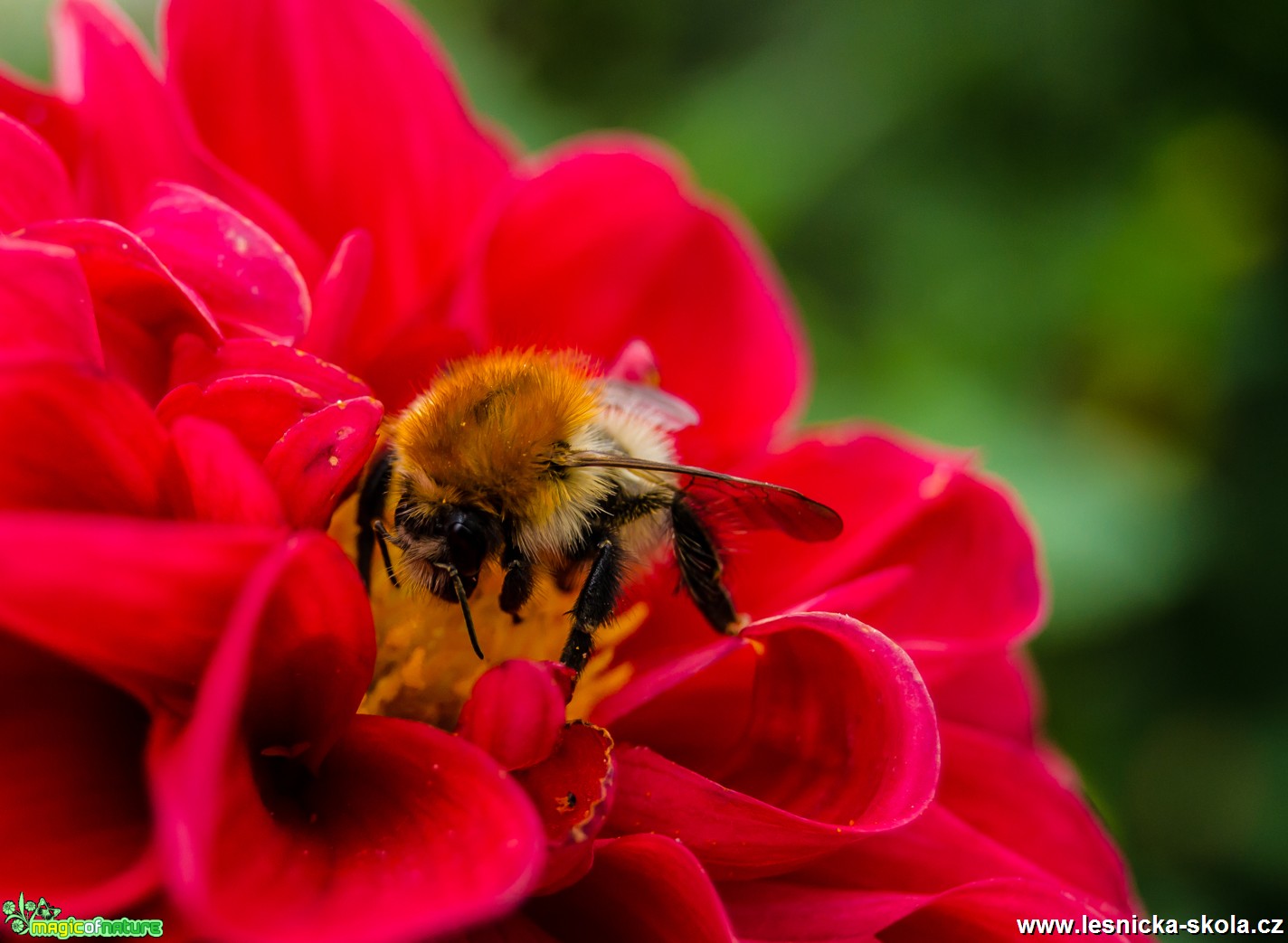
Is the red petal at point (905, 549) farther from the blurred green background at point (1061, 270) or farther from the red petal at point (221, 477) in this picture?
the blurred green background at point (1061, 270)

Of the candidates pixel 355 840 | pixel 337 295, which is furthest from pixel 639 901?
pixel 337 295

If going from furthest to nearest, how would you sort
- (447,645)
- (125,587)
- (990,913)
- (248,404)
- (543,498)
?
(447,645)
(543,498)
(990,913)
(248,404)
(125,587)

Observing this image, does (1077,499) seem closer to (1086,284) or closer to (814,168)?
(1086,284)

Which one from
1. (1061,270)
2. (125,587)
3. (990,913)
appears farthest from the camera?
(1061,270)

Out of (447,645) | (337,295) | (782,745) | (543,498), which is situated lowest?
(447,645)

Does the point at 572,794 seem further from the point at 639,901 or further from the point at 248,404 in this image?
the point at 248,404

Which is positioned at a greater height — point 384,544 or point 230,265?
point 230,265

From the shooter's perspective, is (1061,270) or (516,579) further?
(1061,270)

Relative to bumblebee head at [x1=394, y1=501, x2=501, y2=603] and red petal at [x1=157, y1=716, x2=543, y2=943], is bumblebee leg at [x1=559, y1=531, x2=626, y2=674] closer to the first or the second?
bumblebee head at [x1=394, y1=501, x2=501, y2=603]
